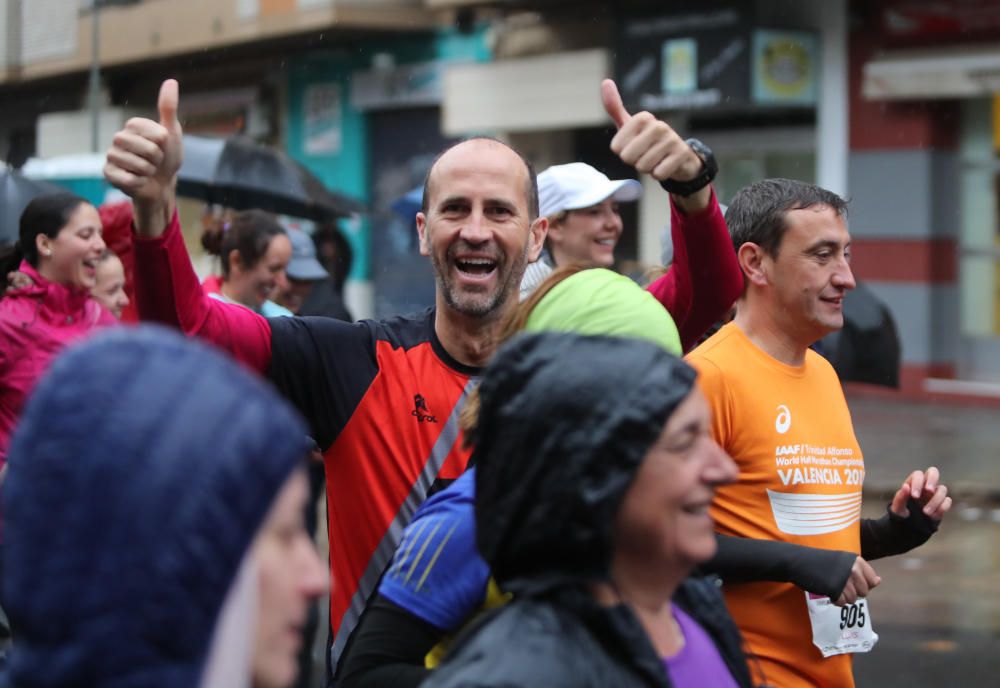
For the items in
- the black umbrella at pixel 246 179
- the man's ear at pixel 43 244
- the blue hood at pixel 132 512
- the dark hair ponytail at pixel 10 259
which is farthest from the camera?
the black umbrella at pixel 246 179

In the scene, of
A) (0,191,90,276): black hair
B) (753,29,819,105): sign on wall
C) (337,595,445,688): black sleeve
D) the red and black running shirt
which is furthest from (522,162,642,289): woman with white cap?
(753,29,819,105): sign on wall

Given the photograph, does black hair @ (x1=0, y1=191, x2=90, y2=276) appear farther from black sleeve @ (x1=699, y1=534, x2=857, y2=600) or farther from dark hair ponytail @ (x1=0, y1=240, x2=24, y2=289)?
black sleeve @ (x1=699, y1=534, x2=857, y2=600)

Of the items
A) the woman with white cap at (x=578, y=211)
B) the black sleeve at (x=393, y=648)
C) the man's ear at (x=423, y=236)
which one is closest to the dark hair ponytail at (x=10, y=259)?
the woman with white cap at (x=578, y=211)

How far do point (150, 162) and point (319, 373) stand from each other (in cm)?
66

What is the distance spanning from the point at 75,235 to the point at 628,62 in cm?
1391

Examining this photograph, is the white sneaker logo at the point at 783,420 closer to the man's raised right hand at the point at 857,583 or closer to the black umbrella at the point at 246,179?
the man's raised right hand at the point at 857,583

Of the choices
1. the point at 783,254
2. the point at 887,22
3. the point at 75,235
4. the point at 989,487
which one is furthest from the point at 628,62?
the point at 783,254

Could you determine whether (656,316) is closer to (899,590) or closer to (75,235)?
(75,235)

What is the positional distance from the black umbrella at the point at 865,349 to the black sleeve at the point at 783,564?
351 centimetres

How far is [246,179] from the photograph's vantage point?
30.6ft

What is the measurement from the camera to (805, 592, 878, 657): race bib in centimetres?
318

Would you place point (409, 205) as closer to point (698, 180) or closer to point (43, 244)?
point (43, 244)

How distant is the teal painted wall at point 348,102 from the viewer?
72.8ft

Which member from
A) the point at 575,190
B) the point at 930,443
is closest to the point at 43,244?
the point at 575,190
